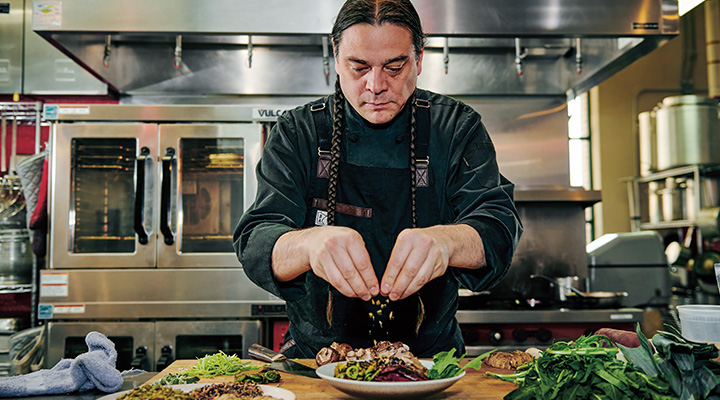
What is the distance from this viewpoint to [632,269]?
12.1 feet

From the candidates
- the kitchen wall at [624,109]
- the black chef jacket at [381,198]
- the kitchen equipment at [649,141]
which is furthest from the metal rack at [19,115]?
the kitchen wall at [624,109]

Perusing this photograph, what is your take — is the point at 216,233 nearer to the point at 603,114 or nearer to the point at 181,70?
the point at 181,70

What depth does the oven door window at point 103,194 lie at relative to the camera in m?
3.31

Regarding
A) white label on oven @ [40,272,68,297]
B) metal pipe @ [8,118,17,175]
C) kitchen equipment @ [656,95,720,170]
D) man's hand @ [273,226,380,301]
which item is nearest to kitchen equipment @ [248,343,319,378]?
man's hand @ [273,226,380,301]

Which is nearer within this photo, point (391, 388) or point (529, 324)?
point (391, 388)

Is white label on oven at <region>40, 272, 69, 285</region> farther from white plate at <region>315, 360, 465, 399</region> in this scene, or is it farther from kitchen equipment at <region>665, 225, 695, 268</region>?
kitchen equipment at <region>665, 225, 695, 268</region>

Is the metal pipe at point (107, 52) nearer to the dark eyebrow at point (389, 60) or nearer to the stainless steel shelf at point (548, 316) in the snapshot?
the dark eyebrow at point (389, 60)

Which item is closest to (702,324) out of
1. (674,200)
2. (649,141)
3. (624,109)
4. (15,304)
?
(15,304)

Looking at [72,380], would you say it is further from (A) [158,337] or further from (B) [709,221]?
(B) [709,221]

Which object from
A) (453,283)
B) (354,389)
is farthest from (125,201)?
(354,389)

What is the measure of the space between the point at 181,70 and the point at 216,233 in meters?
1.26

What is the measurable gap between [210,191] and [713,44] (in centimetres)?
641

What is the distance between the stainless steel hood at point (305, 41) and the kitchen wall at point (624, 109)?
4360 millimetres

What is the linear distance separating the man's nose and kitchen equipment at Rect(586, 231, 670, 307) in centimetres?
264
